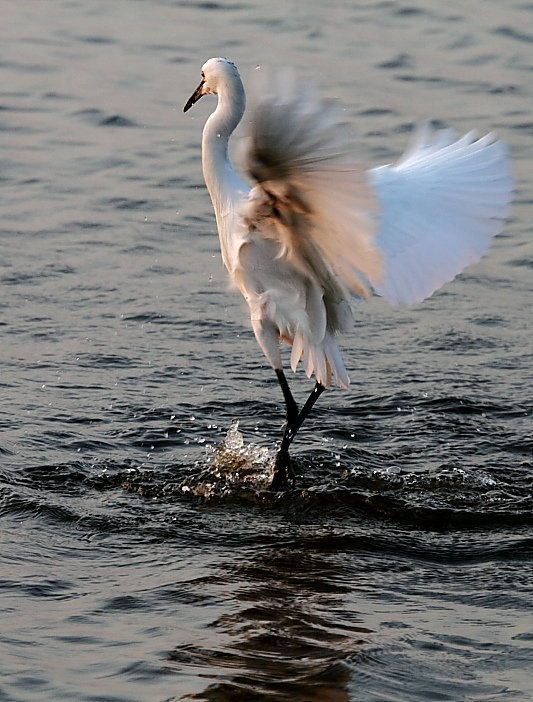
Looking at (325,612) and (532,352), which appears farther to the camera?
(532,352)

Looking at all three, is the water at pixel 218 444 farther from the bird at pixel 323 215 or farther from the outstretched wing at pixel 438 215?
the outstretched wing at pixel 438 215

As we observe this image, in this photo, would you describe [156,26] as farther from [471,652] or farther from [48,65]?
[471,652]

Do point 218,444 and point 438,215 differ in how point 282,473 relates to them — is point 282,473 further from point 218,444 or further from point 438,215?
point 438,215

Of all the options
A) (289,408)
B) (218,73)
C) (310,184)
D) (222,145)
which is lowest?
(289,408)

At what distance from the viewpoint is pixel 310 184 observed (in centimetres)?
484

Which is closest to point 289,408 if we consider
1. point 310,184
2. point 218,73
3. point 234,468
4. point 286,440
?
point 286,440

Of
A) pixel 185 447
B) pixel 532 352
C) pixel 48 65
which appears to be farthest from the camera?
pixel 48 65

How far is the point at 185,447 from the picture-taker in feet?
21.8

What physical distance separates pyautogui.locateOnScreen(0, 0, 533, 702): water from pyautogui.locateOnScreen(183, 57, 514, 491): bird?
24cm

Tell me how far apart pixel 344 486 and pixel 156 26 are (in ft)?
27.5

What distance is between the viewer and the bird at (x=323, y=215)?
460 cm

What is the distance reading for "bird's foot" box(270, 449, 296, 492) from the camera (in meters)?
6.18

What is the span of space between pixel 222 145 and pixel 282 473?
61.0 inches

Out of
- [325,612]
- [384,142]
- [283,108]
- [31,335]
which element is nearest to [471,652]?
[325,612]
